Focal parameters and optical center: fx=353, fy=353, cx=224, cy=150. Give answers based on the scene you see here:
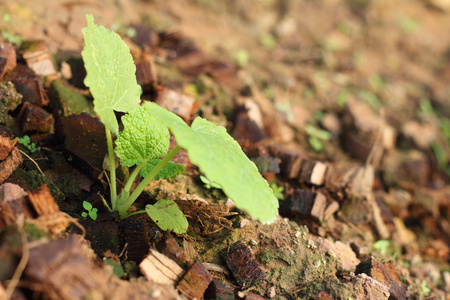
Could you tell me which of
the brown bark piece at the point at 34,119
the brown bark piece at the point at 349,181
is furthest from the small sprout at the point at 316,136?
the brown bark piece at the point at 34,119

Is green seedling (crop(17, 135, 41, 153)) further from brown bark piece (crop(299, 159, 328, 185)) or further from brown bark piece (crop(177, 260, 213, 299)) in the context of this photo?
brown bark piece (crop(299, 159, 328, 185))

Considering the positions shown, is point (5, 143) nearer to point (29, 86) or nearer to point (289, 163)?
point (29, 86)

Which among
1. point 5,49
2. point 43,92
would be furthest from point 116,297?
point 5,49

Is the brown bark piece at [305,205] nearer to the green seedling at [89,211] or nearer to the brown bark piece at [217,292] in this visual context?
the brown bark piece at [217,292]

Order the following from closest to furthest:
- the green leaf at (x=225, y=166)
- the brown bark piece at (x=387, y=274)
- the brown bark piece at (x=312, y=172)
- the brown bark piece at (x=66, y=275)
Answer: the brown bark piece at (x=66, y=275)
the green leaf at (x=225, y=166)
the brown bark piece at (x=387, y=274)
the brown bark piece at (x=312, y=172)

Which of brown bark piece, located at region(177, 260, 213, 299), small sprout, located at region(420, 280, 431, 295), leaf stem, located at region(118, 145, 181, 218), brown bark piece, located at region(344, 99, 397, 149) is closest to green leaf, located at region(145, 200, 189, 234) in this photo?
leaf stem, located at region(118, 145, 181, 218)
